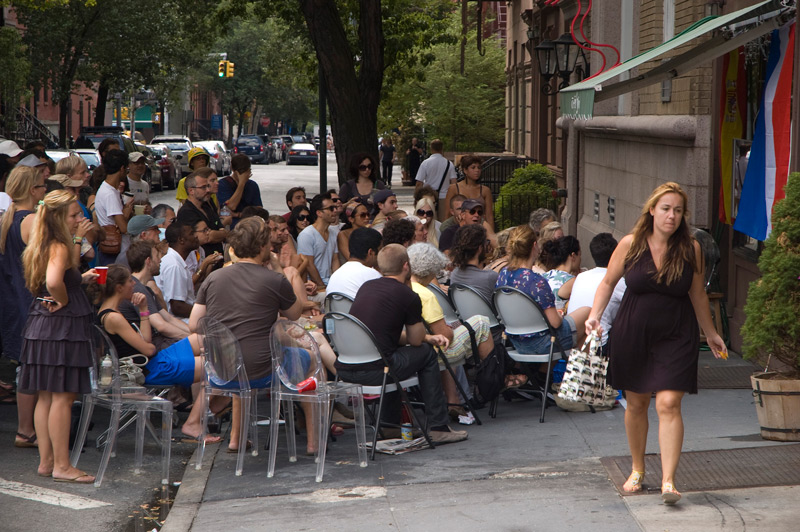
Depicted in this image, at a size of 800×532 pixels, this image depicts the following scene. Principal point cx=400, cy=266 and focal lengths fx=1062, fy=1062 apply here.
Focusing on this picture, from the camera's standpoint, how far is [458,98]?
110 ft

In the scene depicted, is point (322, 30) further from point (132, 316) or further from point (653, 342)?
point (653, 342)

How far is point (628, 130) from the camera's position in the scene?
42.9 ft

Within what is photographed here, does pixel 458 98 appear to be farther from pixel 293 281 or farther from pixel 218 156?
pixel 293 281

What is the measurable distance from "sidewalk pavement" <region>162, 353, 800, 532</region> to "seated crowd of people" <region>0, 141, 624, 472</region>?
1.15ft

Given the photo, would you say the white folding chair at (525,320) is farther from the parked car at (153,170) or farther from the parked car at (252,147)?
the parked car at (252,147)

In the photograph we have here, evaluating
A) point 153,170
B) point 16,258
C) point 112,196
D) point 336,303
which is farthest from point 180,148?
point 336,303

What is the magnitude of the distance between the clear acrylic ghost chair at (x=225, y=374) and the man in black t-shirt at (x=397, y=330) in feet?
2.21

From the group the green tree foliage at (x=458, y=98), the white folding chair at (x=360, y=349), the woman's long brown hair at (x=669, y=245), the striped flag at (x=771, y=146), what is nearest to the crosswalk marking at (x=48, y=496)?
the white folding chair at (x=360, y=349)

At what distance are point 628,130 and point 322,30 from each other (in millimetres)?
5060

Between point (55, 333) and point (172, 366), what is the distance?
0.93m

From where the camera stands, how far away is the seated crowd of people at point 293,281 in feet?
22.9

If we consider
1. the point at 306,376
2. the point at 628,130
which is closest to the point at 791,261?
the point at 306,376

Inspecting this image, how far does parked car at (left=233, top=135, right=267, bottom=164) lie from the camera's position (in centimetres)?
5934

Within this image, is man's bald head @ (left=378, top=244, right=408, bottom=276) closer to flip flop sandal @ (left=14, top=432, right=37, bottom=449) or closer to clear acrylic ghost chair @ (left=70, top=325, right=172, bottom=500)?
clear acrylic ghost chair @ (left=70, top=325, right=172, bottom=500)
